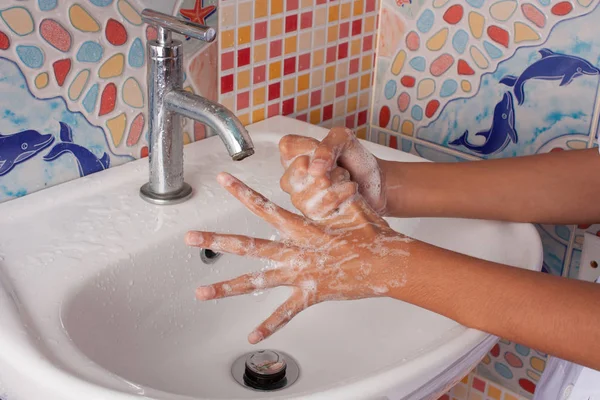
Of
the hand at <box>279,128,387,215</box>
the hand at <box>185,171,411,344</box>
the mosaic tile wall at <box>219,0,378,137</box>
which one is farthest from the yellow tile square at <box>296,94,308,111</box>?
the hand at <box>185,171,411,344</box>

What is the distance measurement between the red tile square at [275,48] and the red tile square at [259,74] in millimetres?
22

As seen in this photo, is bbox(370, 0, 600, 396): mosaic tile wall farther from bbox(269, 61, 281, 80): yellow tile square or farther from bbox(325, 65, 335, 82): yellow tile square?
bbox(269, 61, 281, 80): yellow tile square

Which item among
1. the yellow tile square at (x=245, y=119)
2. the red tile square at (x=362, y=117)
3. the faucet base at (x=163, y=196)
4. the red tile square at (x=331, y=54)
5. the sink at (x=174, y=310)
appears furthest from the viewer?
the red tile square at (x=362, y=117)

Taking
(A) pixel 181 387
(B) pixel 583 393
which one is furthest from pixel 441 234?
(A) pixel 181 387

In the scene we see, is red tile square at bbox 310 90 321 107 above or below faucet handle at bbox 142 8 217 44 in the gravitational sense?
below

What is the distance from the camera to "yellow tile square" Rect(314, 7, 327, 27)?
112cm

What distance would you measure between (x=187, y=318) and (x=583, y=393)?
1.43 ft

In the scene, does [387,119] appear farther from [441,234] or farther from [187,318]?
[187,318]

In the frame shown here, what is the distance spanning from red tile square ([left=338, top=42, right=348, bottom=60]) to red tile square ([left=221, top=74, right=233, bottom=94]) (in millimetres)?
242

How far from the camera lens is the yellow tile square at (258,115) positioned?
110cm

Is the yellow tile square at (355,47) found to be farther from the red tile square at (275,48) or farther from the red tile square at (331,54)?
the red tile square at (275,48)

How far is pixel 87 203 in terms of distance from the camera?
846 millimetres

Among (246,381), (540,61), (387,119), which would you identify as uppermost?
(540,61)

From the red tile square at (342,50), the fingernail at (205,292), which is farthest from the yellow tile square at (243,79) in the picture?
the fingernail at (205,292)
